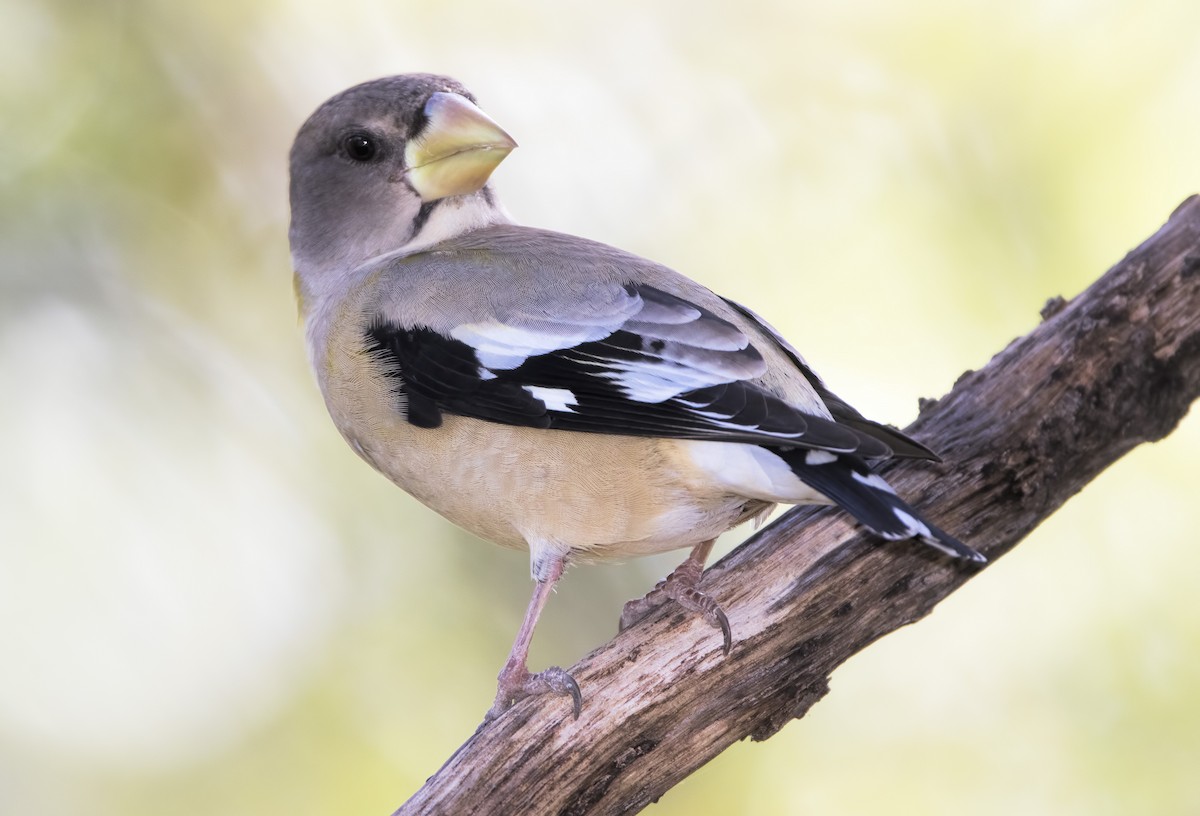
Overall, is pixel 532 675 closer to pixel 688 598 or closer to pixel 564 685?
pixel 564 685

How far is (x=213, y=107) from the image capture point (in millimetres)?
6555

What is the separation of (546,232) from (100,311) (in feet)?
9.44

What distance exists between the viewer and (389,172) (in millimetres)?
4848

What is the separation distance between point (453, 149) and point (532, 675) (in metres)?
2.05

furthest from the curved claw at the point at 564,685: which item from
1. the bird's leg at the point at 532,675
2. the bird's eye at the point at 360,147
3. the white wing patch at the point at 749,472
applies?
the bird's eye at the point at 360,147

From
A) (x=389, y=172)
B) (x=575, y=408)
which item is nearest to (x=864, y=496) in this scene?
(x=575, y=408)

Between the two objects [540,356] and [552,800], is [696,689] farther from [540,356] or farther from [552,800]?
[540,356]

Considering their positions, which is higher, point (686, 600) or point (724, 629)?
point (686, 600)

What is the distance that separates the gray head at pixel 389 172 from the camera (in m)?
4.73

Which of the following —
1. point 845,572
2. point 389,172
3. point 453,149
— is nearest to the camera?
point 845,572

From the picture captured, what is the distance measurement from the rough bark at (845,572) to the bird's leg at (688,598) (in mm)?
48

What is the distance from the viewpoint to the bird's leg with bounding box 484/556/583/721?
3.84 meters

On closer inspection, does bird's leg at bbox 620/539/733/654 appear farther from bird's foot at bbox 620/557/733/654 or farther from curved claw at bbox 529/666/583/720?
curved claw at bbox 529/666/583/720

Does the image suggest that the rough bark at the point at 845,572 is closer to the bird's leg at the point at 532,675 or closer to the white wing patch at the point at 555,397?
the bird's leg at the point at 532,675
